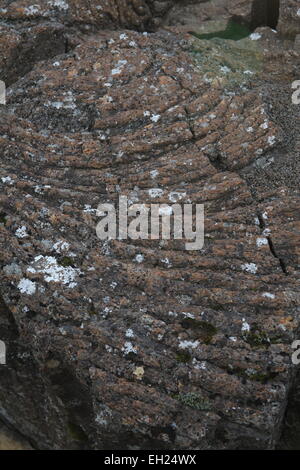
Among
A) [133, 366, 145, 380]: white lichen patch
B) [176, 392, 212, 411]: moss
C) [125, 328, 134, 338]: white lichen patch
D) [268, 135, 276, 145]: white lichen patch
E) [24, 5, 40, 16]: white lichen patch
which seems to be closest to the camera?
[176, 392, 212, 411]: moss

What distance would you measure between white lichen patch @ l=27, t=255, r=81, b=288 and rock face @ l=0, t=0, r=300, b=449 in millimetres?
16

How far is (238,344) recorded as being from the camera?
557 centimetres

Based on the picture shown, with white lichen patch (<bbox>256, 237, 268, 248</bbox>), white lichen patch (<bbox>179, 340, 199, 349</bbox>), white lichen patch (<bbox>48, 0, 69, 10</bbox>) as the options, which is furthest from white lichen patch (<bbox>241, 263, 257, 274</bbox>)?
white lichen patch (<bbox>48, 0, 69, 10</bbox>)

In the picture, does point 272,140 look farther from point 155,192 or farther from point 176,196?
point 155,192

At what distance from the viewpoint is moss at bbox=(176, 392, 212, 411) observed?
17.9ft

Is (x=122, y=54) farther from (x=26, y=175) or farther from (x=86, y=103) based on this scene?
A: (x=26, y=175)

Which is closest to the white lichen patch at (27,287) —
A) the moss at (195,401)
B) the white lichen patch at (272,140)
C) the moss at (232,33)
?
the moss at (195,401)

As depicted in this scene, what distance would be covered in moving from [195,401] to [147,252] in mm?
1690

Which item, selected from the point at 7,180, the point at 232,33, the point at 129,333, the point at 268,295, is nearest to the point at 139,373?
the point at 129,333

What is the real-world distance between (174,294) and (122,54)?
3537mm

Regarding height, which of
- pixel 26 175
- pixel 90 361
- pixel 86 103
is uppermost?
pixel 86 103

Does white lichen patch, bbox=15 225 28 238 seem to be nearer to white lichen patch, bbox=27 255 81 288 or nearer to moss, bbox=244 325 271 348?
white lichen patch, bbox=27 255 81 288

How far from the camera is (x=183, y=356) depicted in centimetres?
559
